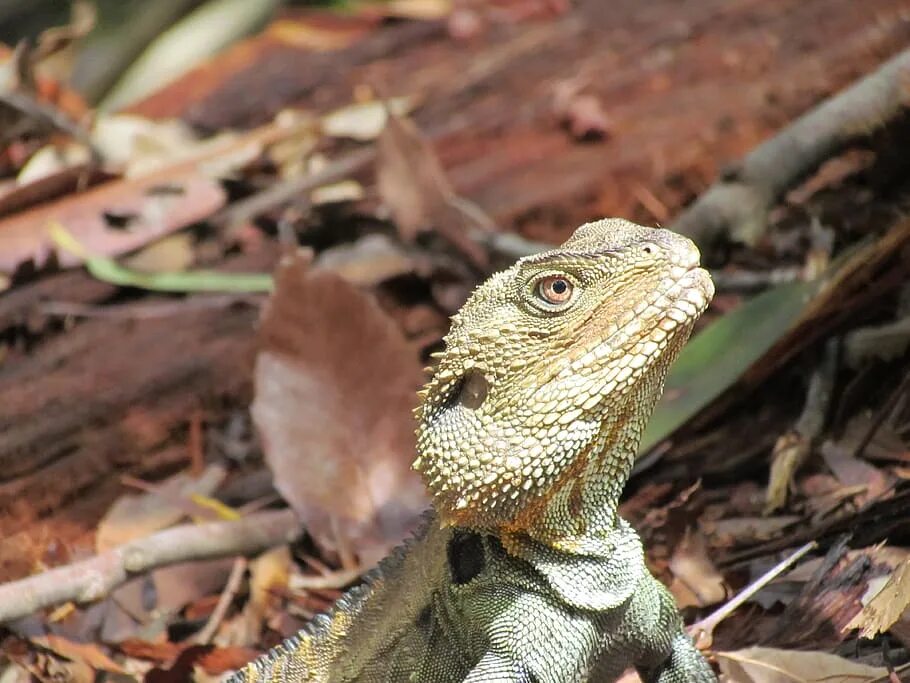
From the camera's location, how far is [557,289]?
3576 millimetres

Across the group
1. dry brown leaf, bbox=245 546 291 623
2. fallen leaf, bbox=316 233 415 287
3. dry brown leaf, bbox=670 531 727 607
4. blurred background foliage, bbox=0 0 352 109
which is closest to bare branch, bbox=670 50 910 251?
fallen leaf, bbox=316 233 415 287

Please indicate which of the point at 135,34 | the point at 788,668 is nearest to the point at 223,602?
the point at 788,668

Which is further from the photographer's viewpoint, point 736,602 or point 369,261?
point 369,261

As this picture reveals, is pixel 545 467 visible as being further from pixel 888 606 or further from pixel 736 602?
pixel 736 602

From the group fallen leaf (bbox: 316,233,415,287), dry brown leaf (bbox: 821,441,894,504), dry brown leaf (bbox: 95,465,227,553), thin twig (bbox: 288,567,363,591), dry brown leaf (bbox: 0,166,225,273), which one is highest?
dry brown leaf (bbox: 821,441,894,504)

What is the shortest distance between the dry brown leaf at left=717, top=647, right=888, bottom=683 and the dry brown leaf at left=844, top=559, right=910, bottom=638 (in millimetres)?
245

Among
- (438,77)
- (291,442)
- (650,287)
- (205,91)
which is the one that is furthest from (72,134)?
(650,287)

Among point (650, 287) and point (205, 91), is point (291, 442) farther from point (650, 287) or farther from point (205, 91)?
point (205, 91)

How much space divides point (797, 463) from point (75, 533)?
3.60 m

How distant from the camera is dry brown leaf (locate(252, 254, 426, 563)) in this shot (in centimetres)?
525

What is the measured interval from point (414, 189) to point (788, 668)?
3.98 meters

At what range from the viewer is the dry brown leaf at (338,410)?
525 cm

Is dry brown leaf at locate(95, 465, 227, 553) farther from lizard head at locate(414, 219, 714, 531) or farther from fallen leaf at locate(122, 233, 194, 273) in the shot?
lizard head at locate(414, 219, 714, 531)

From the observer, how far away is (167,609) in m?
5.35
